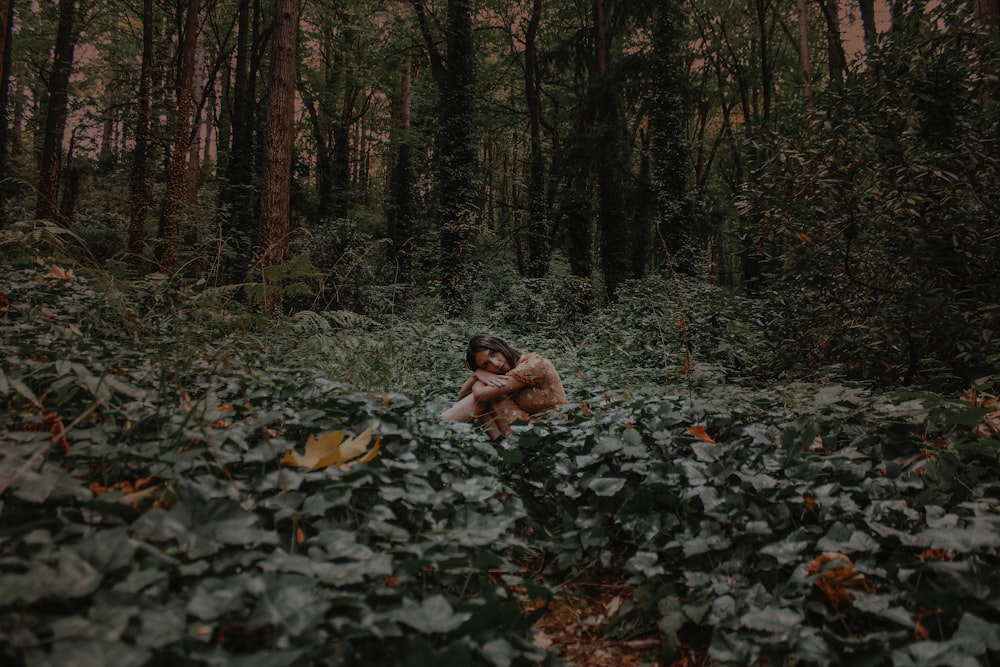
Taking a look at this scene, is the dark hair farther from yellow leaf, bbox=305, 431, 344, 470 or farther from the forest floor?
yellow leaf, bbox=305, 431, 344, 470

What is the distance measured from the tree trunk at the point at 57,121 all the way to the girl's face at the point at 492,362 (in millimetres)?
12312

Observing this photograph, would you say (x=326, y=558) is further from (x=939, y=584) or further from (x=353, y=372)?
(x=353, y=372)

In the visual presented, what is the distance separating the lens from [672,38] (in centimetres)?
1122

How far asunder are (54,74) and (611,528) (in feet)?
71.4

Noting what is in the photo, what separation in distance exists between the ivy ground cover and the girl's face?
81 cm

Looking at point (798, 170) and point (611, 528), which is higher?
point (798, 170)

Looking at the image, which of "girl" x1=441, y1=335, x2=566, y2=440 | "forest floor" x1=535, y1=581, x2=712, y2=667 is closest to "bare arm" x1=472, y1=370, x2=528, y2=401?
"girl" x1=441, y1=335, x2=566, y2=440

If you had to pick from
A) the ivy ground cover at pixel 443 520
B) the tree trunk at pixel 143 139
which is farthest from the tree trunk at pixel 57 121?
the ivy ground cover at pixel 443 520

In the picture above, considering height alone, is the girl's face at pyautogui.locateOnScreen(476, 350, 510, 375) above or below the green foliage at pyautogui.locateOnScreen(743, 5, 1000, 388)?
below

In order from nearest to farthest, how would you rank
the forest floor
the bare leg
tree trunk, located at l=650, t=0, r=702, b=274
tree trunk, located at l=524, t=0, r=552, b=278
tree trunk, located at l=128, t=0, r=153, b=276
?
the forest floor
the bare leg
tree trunk, located at l=650, t=0, r=702, b=274
tree trunk, located at l=128, t=0, r=153, b=276
tree trunk, located at l=524, t=0, r=552, b=278

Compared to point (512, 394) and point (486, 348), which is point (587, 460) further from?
point (486, 348)

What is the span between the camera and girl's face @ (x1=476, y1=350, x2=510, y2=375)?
382 centimetres

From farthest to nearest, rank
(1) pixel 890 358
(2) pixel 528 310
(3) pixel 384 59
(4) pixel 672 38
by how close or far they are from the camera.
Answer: (3) pixel 384 59 → (4) pixel 672 38 → (2) pixel 528 310 → (1) pixel 890 358

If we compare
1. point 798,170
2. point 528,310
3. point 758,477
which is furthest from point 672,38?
point 758,477
